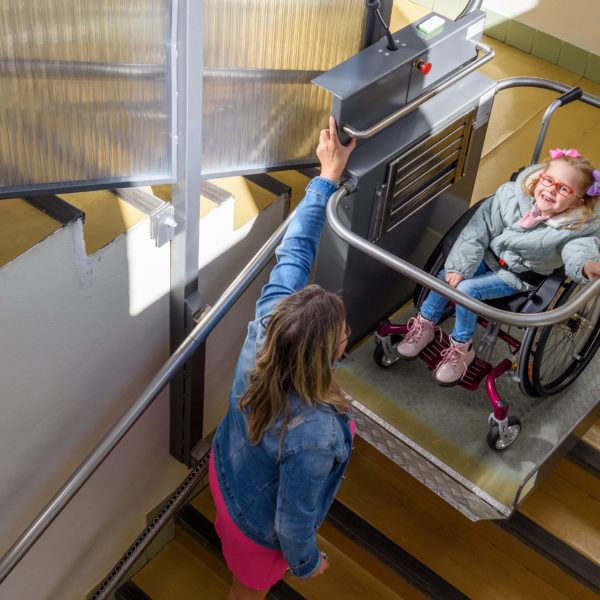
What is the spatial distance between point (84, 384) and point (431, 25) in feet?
5.32

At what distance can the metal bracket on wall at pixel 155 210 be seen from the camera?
8.57 ft

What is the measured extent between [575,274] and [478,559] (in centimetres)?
116

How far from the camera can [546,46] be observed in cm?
457

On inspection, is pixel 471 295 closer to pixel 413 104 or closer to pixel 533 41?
pixel 413 104

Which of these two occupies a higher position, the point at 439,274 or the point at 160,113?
the point at 160,113

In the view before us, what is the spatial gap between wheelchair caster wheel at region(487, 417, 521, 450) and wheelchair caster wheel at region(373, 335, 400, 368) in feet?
1.39

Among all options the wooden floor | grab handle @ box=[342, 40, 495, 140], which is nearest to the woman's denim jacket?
grab handle @ box=[342, 40, 495, 140]

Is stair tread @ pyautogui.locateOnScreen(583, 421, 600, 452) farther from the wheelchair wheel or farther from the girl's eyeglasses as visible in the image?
the girl's eyeglasses

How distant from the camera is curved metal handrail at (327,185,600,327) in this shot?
7.13 ft

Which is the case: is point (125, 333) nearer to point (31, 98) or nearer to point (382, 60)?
point (31, 98)

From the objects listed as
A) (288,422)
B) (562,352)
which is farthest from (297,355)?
(562,352)

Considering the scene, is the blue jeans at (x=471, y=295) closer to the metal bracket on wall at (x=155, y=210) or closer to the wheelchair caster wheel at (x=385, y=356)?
the wheelchair caster wheel at (x=385, y=356)

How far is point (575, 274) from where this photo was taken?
244cm

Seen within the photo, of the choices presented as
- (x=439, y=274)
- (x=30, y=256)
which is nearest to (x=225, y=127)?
(x=30, y=256)
